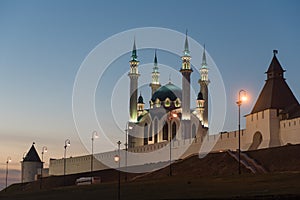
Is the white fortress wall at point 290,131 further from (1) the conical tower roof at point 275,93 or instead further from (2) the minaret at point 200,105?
(2) the minaret at point 200,105

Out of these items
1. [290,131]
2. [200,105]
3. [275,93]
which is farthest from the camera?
[200,105]

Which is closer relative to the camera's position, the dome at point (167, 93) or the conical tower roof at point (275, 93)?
the conical tower roof at point (275, 93)

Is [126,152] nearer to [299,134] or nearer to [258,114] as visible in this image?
[258,114]

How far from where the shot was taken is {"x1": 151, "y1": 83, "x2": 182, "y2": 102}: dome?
137000 millimetres

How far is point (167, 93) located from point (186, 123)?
1791 cm

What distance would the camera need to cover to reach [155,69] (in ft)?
506

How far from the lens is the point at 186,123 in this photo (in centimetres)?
12125

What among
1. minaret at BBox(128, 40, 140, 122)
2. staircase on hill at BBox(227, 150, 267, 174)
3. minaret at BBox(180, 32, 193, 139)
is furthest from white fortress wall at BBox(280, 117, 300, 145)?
minaret at BBox(128, 40, 140, 122)

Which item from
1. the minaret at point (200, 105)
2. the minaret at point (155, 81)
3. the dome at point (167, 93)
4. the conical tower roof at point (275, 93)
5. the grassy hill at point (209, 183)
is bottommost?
the grassy hill at point (209, 183)

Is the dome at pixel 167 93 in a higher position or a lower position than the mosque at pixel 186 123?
higher

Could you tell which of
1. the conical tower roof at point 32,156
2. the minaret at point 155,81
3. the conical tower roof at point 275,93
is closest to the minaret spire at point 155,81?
the minaret at point 155,81

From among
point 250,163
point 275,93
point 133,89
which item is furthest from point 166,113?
point 250,163

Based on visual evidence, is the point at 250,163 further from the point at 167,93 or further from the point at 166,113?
the point at 167,93

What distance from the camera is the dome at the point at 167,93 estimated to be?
13700cm
